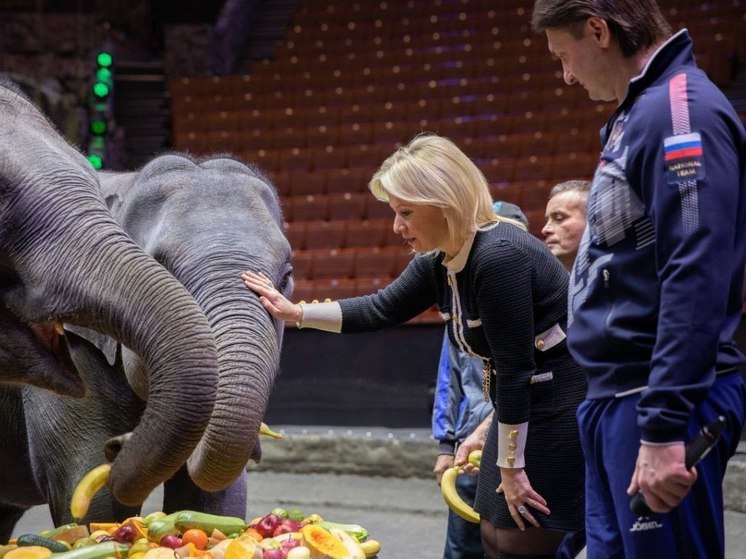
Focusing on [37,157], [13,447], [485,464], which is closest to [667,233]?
[485,464]

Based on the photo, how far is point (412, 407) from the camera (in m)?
7.54

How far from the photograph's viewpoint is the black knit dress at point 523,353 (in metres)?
2.54

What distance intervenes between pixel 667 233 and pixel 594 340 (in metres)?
0.25

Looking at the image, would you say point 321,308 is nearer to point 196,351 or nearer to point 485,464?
point 485,464

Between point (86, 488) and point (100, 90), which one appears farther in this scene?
point (100, 90)

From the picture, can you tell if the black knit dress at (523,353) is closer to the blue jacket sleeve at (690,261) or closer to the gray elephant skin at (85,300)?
the gray elephant skin at (85,300)

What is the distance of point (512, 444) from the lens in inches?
101

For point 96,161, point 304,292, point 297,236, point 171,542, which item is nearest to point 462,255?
point 171,542

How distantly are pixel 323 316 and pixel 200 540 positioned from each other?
71cm

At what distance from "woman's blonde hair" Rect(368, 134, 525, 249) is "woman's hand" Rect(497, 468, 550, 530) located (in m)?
0.54

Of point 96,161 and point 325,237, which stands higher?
point 96,161

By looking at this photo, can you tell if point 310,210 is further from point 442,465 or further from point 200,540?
point 200,540

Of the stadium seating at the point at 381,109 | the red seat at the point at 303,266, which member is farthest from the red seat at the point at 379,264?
the red seat at the point at 303,266

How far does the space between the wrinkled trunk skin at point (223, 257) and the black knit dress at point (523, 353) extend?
50 cm
